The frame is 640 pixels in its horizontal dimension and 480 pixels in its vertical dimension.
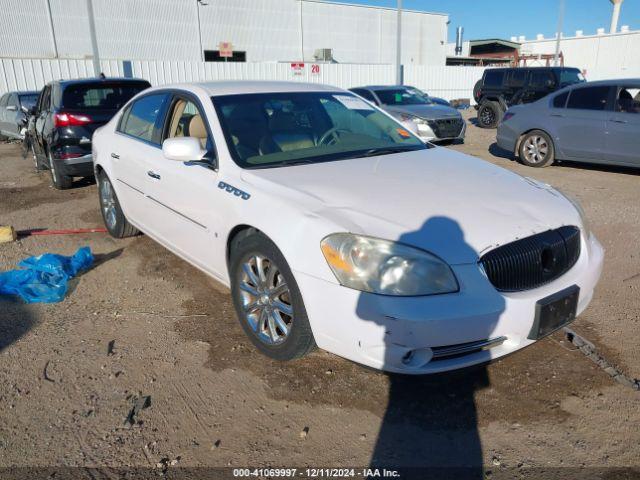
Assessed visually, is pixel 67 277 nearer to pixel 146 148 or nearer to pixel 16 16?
pixel 146 148

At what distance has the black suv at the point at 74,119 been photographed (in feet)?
24.0

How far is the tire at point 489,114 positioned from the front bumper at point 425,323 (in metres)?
15.2

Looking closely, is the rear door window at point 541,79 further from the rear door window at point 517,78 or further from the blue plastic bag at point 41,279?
the blue plastic bag at point 41,279

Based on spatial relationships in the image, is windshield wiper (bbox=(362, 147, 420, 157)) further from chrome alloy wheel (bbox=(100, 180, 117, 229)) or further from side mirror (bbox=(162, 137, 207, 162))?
chrome alloy wheel (bbox=(100, 180, 117, 229))

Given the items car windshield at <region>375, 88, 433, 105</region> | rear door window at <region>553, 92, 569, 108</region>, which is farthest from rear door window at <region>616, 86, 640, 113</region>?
car windshield at <region>375, 88, 433, 105</region>

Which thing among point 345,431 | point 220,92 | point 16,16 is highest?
point 16,16

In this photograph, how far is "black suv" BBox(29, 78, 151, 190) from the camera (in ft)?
24.0

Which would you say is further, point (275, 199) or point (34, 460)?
point (275, 199)

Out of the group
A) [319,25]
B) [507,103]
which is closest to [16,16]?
[319,25]

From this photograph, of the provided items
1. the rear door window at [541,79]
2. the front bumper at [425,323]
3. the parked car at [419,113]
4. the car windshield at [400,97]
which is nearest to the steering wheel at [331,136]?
the front bumper at [425,323]

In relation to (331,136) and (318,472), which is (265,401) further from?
(331,136)

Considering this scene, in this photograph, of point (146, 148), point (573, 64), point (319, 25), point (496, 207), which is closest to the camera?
point (496, 207)

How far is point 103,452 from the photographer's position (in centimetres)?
240

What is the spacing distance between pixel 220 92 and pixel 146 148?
0.94 metres
